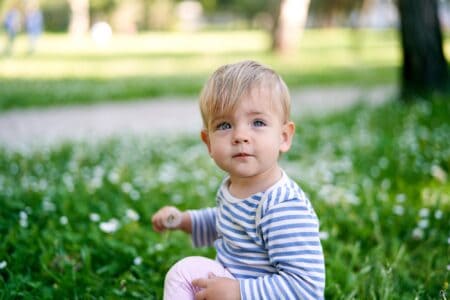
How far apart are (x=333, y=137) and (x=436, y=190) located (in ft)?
6.83

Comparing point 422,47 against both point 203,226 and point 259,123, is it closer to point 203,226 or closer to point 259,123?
point 203,226

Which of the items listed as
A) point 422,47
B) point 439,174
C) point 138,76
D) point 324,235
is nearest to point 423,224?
point 324,235

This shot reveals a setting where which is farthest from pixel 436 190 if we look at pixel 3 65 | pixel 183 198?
pixel 3 65

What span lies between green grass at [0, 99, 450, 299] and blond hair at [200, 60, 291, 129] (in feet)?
2.71

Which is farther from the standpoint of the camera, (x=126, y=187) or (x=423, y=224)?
(x=126, y=187)

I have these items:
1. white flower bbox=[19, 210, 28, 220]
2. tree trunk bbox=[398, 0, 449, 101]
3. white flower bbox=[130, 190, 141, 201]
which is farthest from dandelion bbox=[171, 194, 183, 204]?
tree trunk bbox=[398, 0, 449, 101]

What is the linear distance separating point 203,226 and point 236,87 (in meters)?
0.65

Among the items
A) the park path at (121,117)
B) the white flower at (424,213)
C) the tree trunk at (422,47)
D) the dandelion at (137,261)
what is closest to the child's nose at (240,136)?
the dandelion at (137,261)

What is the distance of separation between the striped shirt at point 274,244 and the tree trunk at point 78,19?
31.8 metres

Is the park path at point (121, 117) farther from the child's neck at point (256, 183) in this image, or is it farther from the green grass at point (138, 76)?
the child's neck at point (256, 183)

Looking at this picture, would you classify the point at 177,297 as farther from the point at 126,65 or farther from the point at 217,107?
the point at 126,65

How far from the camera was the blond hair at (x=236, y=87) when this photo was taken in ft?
5.94

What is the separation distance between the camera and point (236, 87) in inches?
Result: 71.2

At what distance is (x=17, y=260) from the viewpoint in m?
2.57
